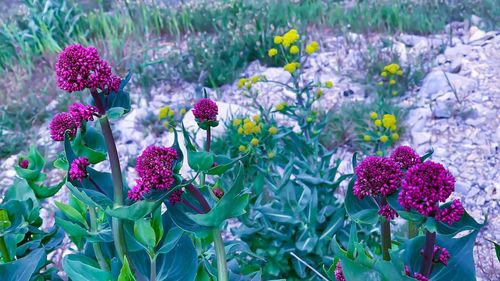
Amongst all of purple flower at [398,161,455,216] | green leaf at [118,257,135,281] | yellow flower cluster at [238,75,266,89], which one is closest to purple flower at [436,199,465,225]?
purple flower at [398,161,455,216]

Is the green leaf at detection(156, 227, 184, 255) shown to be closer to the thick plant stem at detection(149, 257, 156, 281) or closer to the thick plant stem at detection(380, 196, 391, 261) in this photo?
the thick plant stem at detection(149, 257, 156, 281)

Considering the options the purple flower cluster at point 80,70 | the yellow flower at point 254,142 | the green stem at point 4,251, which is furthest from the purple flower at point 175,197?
the yellow flower at point 254,142

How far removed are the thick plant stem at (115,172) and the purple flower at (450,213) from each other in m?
0.65

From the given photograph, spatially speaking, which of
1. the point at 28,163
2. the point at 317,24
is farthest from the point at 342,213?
the point at 317,24

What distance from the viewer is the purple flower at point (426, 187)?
3.35 ft

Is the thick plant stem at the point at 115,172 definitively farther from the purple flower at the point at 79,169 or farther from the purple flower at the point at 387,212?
the purple flower at the point at 387,212

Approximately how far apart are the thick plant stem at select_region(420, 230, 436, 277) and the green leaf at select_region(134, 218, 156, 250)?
56 centimetres

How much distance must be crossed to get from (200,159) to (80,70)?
299mm

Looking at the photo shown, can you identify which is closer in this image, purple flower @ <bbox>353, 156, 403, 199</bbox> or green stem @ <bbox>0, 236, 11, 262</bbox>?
purple flower @ <bbox>353, 156, 403, 199</bbox>

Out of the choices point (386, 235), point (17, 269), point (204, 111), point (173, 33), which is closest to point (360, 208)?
point (386, 235)

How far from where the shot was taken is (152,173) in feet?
3.73

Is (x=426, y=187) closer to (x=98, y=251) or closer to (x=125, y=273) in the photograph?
(x=125, y=273)

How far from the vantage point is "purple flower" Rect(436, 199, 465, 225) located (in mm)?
1046

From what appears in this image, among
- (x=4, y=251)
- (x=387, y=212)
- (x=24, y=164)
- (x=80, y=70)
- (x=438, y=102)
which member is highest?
(x=80, y=70)
